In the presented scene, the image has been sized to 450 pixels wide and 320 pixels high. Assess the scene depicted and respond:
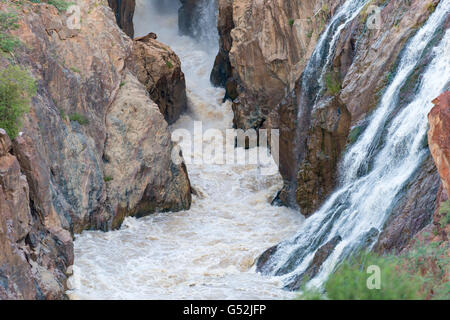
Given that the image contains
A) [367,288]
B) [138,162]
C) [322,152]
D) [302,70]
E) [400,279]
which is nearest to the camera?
[367,288]

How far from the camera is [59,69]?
16.0 metres

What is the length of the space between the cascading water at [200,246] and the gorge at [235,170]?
6 cm

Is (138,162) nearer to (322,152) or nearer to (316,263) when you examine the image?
(322,152)

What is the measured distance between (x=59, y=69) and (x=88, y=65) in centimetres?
141

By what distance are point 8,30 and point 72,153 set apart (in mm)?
3364

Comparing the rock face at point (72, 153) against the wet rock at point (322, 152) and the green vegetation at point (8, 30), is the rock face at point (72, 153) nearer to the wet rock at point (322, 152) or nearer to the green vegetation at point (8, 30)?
the green vegetation at point (8, 30)

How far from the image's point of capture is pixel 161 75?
26125mm

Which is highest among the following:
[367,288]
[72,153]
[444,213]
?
[367,288]

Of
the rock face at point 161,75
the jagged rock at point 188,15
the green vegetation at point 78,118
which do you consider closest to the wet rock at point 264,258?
the green vegetation at point 78,118

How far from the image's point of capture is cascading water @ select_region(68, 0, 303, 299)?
12297 mm

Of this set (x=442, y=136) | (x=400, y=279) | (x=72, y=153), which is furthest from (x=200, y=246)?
(x=400, y=279)

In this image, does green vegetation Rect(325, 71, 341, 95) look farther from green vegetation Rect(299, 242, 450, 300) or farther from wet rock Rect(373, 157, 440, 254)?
green vegetation Rect(299, 242, 450, 300)

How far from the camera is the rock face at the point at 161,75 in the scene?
1017 inches
